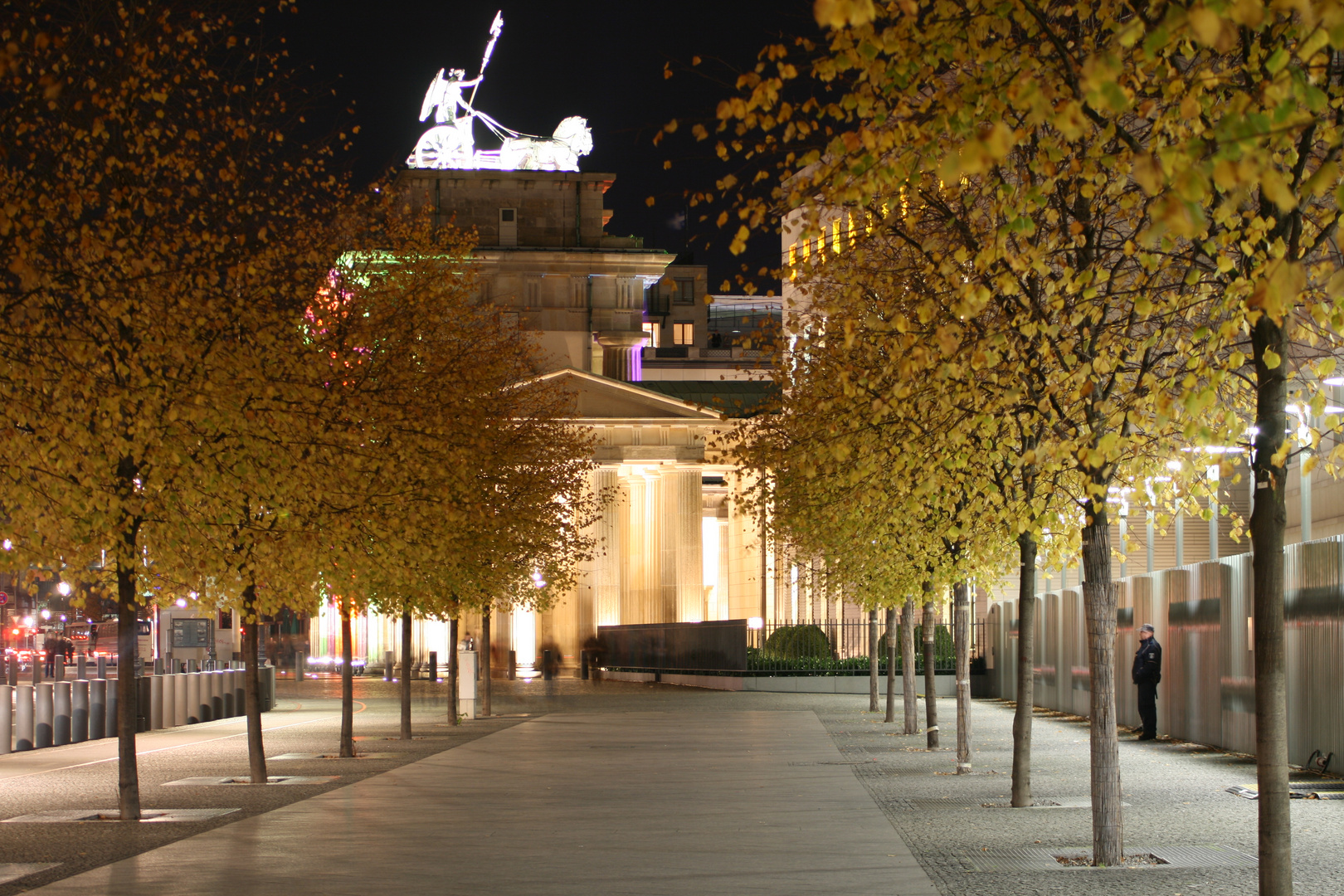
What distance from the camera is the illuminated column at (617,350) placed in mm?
79062

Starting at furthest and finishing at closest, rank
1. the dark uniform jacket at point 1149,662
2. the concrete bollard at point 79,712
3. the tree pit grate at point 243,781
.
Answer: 1. the concrete bollard at point 79,712
2. the dark uniform jacket at point 1149,662
3. the tree pit grate at point 243,781

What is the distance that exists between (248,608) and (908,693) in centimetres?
1422

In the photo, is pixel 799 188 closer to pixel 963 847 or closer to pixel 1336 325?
pixel 1336 325

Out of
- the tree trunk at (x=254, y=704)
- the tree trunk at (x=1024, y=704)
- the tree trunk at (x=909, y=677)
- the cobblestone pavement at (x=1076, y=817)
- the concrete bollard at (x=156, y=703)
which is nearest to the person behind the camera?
the cobblestone pavement at (x=1076, y=817)

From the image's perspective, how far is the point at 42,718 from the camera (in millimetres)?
26891

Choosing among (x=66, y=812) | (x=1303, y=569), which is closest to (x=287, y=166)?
(x=66, y=812)

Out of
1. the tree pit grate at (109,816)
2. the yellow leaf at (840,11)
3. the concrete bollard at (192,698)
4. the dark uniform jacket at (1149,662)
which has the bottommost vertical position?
the concrete bollard at (192,698)

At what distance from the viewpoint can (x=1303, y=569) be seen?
20484 mm

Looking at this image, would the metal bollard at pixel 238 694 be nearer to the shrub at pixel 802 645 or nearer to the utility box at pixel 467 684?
the utility box at pixel 467 684

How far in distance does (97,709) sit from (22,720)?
8.71 feet

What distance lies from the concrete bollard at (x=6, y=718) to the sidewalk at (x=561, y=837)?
25.3ft

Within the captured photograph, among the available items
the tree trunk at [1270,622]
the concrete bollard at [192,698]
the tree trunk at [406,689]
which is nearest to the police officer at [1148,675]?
the tree trunk at [406,689]

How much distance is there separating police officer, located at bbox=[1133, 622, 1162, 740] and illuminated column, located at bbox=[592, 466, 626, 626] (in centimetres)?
4609

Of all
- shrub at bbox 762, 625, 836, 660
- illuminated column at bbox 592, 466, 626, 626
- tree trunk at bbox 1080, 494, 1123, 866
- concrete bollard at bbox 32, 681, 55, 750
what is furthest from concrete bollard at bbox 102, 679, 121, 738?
illuminated column at bbox 592, 466, 626, 626
